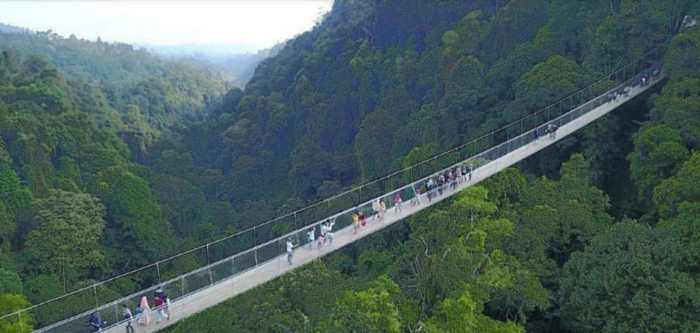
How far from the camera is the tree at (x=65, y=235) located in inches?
1168

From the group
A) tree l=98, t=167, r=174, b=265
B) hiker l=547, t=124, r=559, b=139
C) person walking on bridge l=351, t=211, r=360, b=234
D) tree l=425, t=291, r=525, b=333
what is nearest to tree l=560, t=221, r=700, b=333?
tree l=425, t=291, r=525, b=333

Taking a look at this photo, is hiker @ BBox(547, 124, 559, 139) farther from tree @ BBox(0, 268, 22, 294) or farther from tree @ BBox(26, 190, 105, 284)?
tree @ BBox(26, 190, 105, 284)

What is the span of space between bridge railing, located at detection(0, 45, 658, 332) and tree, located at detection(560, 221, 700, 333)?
5.64 metres

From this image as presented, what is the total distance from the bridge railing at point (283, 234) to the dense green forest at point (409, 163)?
1.02m

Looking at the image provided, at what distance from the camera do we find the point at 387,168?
139 ft

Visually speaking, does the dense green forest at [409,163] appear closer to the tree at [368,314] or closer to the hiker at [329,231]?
the tree at [368,314]

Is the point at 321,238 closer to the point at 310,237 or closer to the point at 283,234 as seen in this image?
the point at 310,237

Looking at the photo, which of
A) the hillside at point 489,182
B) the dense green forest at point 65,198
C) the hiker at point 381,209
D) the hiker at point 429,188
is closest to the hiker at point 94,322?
the hillside at point 489,182

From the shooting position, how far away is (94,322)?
492 inches

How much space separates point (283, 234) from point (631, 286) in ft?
54.0

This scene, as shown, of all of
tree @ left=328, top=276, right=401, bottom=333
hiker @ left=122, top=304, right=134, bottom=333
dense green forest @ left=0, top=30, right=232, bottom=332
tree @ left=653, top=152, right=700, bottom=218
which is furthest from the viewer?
dense green forest @ left=0, top=30, right=232, bottom=332

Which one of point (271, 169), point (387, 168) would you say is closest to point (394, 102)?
point (387, 168)

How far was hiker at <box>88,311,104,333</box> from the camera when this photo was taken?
40.9ft

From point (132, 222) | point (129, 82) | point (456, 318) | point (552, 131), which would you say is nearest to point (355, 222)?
point (456, 318)
